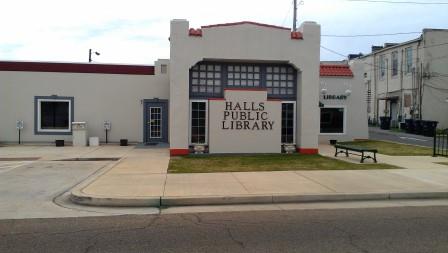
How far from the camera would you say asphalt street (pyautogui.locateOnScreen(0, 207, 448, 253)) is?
20.1 feet

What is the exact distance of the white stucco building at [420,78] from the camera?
40.4m

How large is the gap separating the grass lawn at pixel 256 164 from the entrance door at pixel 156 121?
7.39 metres

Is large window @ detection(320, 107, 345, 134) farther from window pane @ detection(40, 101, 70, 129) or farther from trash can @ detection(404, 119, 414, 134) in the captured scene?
window pane @ detection(40, 101, 70, 129)

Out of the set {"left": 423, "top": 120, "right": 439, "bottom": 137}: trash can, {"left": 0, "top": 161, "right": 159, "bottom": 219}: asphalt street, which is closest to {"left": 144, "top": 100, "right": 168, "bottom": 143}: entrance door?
{"left": 0, "top": 161, "right": 159, "bottom": 219}: asphalt street

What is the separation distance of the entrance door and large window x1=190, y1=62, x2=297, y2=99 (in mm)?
6397

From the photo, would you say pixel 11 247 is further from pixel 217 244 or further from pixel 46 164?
pixel 46 164

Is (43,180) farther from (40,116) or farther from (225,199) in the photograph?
(40,116)

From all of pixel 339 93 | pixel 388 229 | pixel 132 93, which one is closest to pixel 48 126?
pixel 132 93

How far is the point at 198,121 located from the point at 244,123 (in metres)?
1.88

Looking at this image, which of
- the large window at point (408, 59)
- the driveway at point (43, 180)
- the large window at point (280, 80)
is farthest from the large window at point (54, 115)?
the large window at point (408, 59)

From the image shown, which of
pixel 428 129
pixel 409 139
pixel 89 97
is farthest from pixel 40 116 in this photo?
pixel 428 129

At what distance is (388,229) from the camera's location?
281 inches

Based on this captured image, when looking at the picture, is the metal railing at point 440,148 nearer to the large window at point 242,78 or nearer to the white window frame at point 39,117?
the large window at point 242,78

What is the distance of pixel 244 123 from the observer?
1856cm
